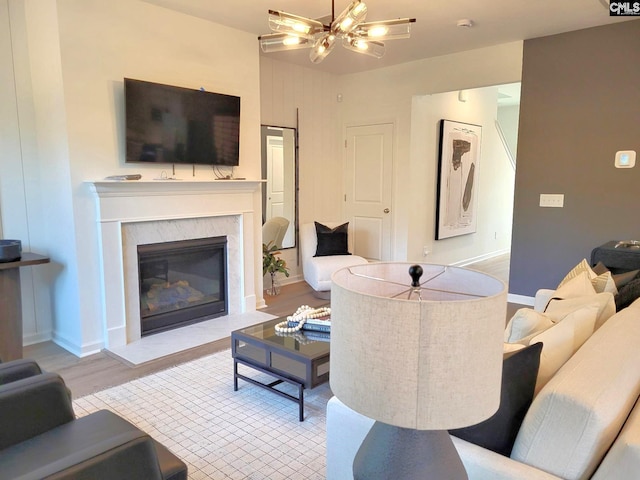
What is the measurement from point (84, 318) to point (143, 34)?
232cm

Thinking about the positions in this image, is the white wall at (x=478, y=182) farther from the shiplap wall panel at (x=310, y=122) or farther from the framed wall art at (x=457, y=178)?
the shiplap wall panel at (x=310, y=122)

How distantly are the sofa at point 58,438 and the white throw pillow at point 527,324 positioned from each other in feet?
4.47

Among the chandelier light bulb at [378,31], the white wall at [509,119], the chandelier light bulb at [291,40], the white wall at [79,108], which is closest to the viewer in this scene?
the chandelier light bulb at [378,31]

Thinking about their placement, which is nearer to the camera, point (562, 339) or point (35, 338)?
point (562, 339)

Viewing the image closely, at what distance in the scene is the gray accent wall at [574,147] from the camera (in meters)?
4.02

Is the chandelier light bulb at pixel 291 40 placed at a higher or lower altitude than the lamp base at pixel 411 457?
higher

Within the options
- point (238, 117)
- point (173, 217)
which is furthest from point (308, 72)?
point (173, 217)

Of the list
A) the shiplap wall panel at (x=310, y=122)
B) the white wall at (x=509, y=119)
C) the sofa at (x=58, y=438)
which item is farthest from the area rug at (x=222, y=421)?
the white wall at (x=509, y=119)

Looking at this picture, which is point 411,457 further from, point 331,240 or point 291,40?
point 331,240

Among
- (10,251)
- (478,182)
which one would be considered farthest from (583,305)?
(478,182)

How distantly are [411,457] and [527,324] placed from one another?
1032mm

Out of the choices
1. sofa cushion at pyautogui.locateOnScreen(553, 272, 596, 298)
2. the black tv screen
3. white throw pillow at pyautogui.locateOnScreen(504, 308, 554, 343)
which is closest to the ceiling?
the black tv screen

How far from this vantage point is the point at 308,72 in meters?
5.64

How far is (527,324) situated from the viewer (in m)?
1.76
